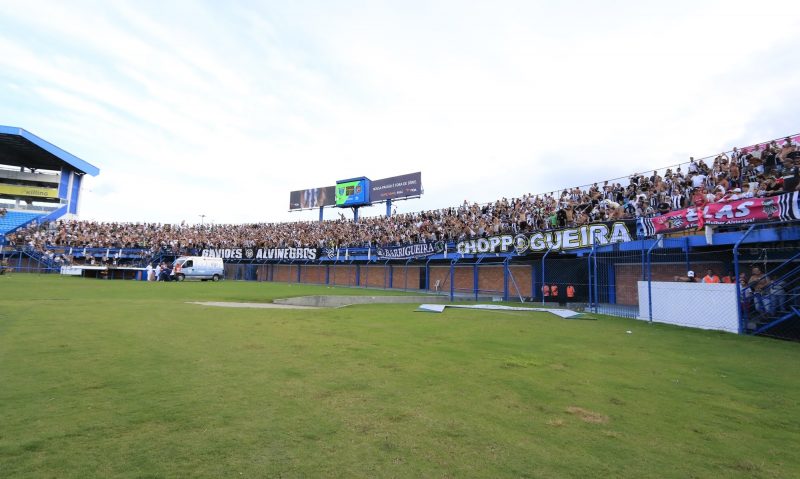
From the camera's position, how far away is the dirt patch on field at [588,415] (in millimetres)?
4715

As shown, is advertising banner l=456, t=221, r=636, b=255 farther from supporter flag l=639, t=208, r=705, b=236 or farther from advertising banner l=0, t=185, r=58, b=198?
advertising banner l=0, t=185, r=58, b=198

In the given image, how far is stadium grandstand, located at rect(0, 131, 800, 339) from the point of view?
42.5 ft

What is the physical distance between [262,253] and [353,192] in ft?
44.9

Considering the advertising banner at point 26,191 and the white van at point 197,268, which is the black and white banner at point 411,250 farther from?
the advertising banner at point 26,191

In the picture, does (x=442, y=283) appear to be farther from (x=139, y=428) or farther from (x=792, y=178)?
(x=139, y=428)

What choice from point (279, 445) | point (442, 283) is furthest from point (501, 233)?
point (279, 445)

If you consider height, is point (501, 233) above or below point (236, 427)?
above

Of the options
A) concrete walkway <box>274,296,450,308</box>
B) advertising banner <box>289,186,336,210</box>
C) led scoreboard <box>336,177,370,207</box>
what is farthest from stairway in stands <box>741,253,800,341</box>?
advertising banner <box>289,186,336,210</box>

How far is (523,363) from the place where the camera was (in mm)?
7469

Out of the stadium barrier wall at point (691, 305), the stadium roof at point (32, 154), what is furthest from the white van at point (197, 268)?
the stadium barrier wall at point (691, 305)

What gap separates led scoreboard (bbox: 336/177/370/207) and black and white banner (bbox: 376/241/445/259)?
17494 millimetres

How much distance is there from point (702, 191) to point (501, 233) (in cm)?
1059

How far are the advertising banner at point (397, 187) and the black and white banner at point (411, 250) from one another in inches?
566

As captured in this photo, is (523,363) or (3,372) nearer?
(3,372)
